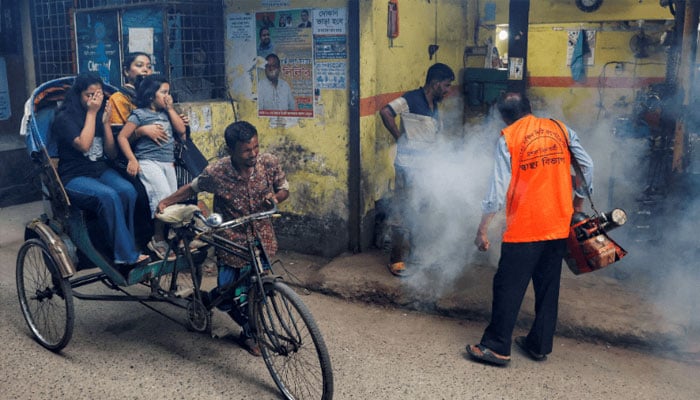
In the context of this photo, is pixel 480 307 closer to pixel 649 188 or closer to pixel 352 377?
pixel 352 377

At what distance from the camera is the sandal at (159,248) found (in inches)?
210

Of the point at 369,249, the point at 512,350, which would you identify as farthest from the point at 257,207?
the point at 369,249

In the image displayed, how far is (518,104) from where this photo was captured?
4992 mm

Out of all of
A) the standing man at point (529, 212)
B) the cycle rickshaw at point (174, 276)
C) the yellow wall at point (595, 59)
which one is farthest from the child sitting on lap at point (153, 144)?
the yellow wall at point (595, 59)

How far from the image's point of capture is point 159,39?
7820 mm

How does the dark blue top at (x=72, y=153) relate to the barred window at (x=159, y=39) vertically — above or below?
below

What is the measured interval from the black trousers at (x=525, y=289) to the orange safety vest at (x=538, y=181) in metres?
0.13

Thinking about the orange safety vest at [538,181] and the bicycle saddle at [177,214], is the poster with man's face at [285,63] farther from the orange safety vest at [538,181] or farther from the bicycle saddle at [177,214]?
the orange safety vest at [538,181]

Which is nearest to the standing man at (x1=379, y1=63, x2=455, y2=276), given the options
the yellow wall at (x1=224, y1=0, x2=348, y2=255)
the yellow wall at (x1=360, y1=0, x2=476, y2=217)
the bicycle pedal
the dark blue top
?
the yellow wall at (x1=360, y1=0, x2=476, y2=217)

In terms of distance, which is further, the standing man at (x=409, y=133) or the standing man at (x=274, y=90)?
the standing man at (x=274, y=90)

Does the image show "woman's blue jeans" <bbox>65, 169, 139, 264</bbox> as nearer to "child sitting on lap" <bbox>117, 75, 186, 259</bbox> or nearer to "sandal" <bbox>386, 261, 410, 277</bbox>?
"child sitting on lap" <bbox>117, 75, 186, 259</bbox>

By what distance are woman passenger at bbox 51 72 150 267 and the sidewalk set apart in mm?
2007

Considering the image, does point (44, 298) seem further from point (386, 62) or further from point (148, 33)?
point (386, 62)

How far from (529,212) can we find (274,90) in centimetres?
407
